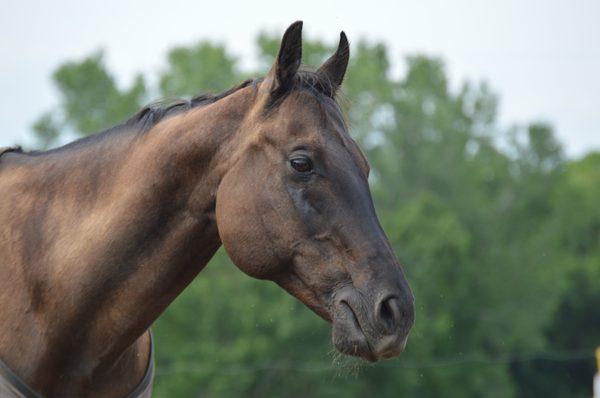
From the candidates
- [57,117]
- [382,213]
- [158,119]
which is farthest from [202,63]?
[158,119]

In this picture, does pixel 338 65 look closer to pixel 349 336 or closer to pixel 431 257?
pixel 349 336

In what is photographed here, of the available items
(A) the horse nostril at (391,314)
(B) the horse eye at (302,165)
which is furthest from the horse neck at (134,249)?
(A) the horse nostril at (391,314)

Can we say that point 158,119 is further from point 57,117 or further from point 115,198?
point 57,117

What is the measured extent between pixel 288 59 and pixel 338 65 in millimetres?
379

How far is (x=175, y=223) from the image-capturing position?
456 cm

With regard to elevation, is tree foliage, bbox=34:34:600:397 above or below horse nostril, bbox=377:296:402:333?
below

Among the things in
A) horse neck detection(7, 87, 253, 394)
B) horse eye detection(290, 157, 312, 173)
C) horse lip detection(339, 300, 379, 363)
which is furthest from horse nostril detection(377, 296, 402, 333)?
horse neck detection(7, 87, 253, 394)

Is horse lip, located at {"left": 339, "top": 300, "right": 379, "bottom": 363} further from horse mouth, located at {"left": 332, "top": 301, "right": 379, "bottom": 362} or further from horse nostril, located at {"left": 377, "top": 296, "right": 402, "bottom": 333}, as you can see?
horse nostril, located at {"left": 377, "top": 296, "right": 402, "bottom": 333}

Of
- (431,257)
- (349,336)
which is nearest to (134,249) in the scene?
(349,336)

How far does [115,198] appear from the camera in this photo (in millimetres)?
4625

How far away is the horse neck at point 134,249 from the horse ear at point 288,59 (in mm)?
188

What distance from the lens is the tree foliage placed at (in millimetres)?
49938

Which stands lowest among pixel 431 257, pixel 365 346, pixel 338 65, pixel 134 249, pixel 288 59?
pixel 431 257

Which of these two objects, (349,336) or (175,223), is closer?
(349,336)
